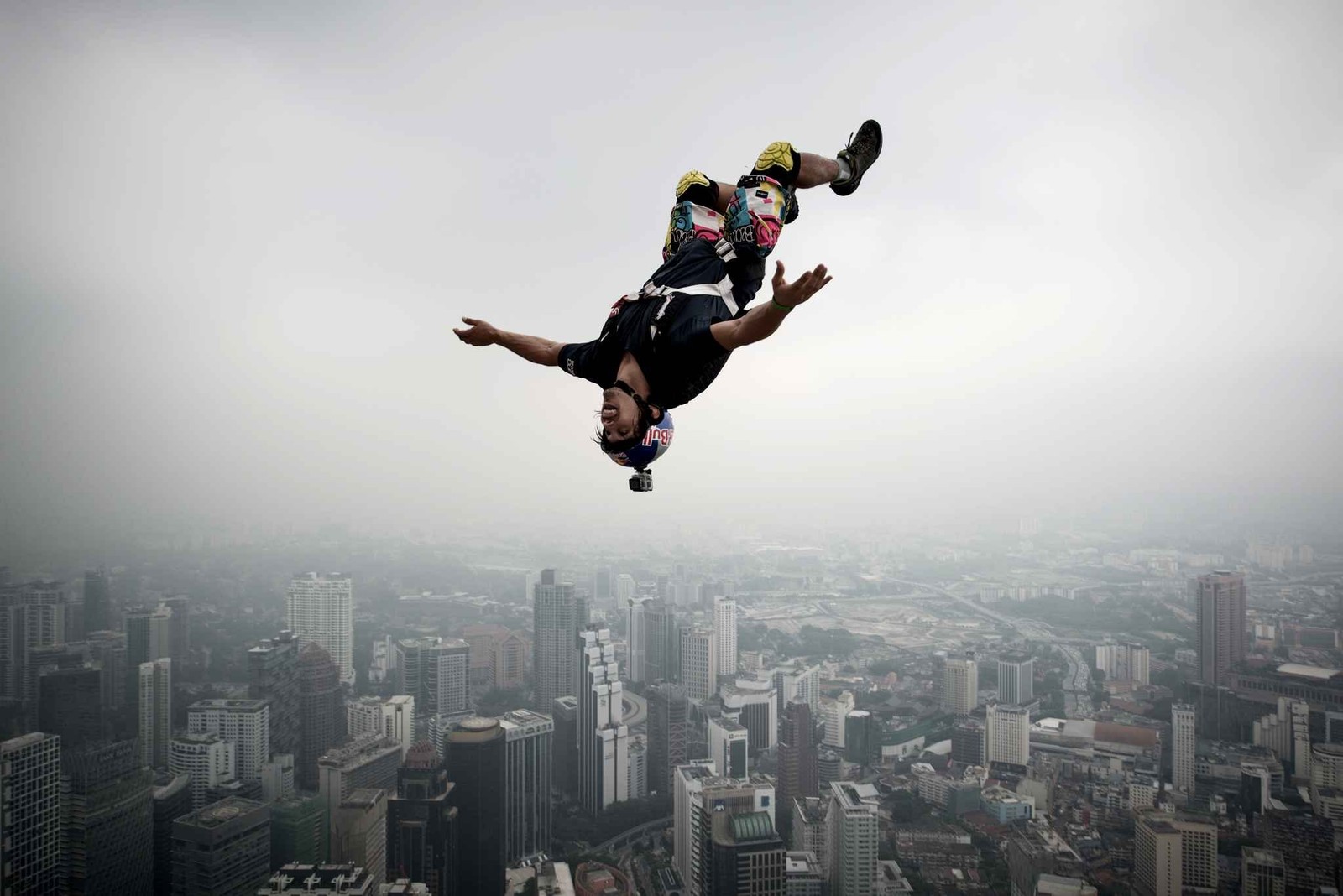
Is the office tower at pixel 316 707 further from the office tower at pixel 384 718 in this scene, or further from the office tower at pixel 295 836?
the office tower at pixel 295 836

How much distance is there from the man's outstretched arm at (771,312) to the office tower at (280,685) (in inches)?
537

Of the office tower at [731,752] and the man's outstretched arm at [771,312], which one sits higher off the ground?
the man's outstretched arm at [771,312]

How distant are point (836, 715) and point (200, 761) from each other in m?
10.1

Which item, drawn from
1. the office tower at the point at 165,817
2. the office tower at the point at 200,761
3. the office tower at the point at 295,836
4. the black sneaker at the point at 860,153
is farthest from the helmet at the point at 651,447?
the office tower at the point at 200,761

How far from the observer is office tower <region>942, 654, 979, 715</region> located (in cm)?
1430

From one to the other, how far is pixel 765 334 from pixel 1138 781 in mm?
13583

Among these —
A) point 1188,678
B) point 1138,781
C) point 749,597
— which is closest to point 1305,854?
point 1138,781

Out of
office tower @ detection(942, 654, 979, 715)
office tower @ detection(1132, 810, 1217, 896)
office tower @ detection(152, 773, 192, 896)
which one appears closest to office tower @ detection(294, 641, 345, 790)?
office tower @ detection(152, 773, 192, 896)

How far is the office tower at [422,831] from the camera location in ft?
37.4

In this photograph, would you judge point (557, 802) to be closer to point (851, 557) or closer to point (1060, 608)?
point (851, 557)

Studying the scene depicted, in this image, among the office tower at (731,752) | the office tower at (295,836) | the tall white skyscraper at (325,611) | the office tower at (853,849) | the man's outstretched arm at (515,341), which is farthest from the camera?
the office tower at (731,752)

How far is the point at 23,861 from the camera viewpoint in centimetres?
952

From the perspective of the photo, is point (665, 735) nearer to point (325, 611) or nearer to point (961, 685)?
point (961, 685)

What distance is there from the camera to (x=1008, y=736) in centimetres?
1337
